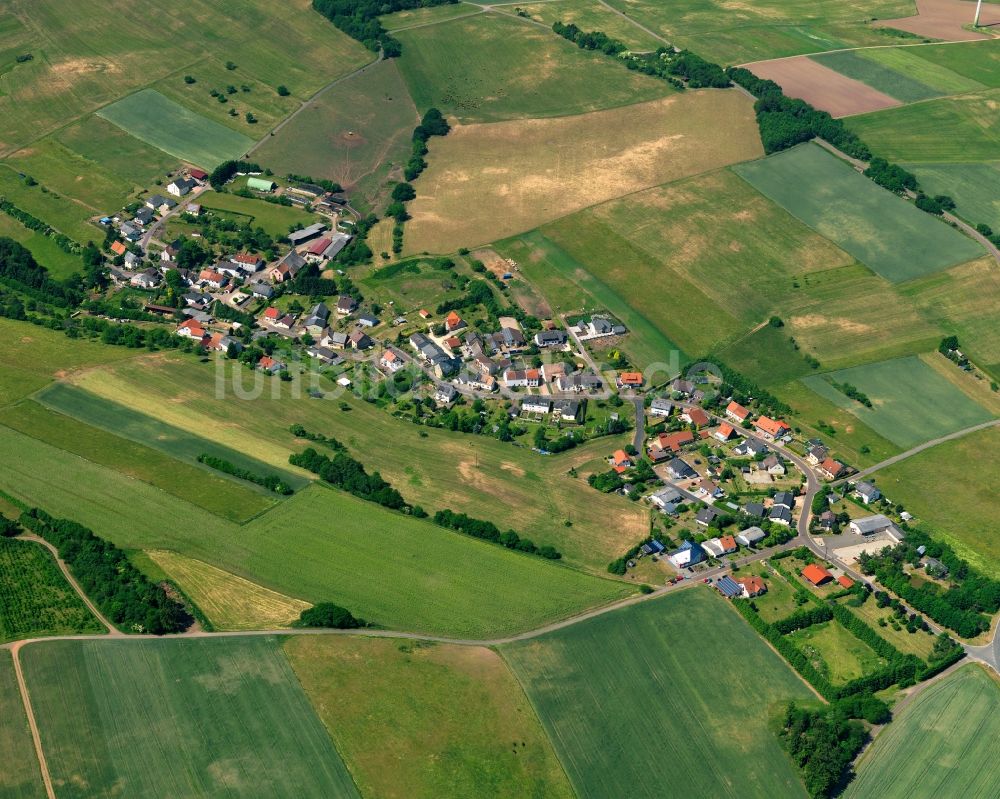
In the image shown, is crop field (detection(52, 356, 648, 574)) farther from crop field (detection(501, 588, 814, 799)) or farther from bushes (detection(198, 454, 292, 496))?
crop field (detection(501, 588, 814, 799))

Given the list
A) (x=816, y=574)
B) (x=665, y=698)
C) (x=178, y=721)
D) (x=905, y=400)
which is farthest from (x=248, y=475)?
(x=905, y=400)

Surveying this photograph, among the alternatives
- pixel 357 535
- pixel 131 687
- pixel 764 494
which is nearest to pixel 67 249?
pixel 357 535

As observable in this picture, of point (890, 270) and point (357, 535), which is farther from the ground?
point (890, 270)

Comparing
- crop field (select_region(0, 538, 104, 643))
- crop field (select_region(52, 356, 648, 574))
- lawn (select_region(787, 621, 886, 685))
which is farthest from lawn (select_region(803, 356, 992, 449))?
crop field (select_region(0, 538, 104, 643))

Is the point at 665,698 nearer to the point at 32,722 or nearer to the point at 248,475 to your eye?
the point at 248,475

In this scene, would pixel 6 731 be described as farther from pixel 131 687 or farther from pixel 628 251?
pixel 628 251

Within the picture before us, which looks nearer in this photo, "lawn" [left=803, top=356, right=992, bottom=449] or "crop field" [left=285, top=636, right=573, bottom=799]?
"crop field" [left=285, top=636, right=573, bottom=799]
